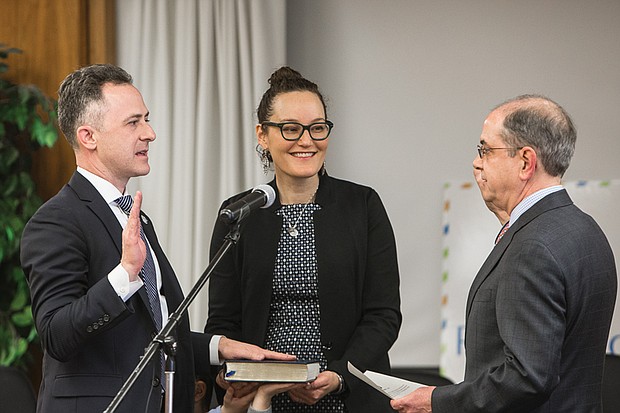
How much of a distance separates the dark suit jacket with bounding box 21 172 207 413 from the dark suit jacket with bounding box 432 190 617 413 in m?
0.80

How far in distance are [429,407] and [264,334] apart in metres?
0.69

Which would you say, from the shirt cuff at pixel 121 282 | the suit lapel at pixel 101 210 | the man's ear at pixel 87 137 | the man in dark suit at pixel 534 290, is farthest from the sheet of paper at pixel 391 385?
the man's ear at pixel 87 137

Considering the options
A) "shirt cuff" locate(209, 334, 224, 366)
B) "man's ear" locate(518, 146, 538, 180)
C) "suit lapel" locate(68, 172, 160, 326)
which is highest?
"man's ear" locate(518, 146, 538, 180)

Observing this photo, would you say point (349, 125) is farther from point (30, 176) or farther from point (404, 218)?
point (30, 176)

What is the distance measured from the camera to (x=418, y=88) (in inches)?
187

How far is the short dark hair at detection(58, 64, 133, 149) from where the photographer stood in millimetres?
2480

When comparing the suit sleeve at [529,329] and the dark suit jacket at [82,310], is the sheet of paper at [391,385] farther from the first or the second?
the dark suit jacket at [82,310]

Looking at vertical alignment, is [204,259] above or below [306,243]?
below

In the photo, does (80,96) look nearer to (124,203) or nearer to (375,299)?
(124,203)

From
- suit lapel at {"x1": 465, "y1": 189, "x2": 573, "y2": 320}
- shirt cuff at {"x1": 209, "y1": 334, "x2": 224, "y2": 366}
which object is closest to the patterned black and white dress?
shirt cuff at {"x1": 209, "y1": 334, "x2": 224, "y2": 366}

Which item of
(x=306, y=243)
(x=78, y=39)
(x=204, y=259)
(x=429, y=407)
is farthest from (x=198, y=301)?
(x=429, y=407)

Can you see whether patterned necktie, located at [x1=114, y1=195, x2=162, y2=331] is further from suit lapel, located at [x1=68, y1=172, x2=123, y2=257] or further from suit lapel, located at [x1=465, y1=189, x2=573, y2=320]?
suit lapel, located at [x1=465, y1=189, x2=573, y2=320]

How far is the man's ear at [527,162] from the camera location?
230 centimetres

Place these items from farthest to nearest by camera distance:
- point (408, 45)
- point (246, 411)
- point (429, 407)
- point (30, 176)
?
point (408, 45) → point (30, 176) → point (246, 411) → point (429, 407)
